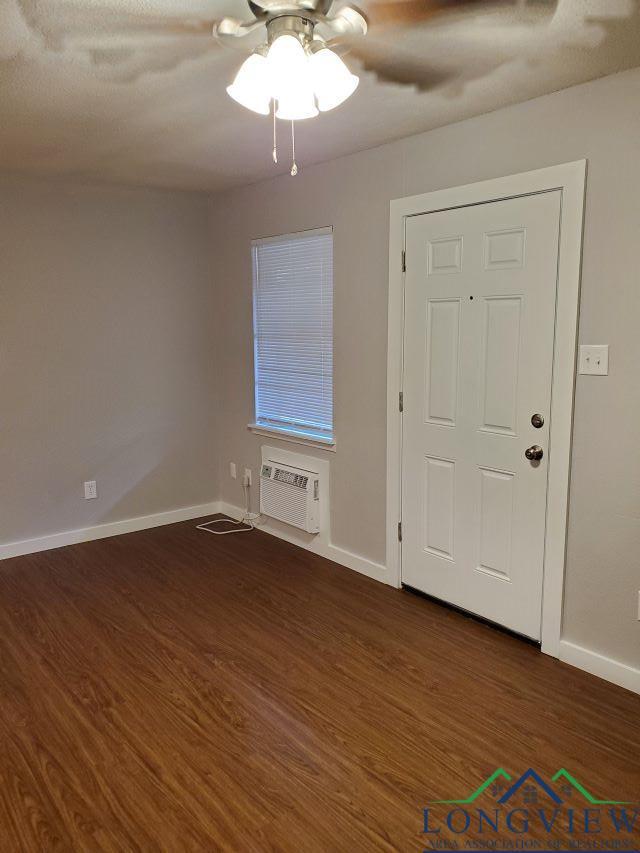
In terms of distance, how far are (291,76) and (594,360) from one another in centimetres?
155

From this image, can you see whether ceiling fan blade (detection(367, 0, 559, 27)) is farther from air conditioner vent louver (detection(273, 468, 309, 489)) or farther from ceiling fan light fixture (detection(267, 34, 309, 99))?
air conditioner vent louver (detection(273, 468, 309, 489))

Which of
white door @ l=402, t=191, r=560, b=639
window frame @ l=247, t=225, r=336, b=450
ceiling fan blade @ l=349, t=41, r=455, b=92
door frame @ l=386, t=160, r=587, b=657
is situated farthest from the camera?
window frame @ l=247, t=225, r=336, b=450

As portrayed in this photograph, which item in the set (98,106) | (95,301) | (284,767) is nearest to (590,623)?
(284,767)

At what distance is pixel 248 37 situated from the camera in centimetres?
194

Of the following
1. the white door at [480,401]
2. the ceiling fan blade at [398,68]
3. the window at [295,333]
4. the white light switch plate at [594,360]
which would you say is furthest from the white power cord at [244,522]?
the ceiling fan blade at [398,68]

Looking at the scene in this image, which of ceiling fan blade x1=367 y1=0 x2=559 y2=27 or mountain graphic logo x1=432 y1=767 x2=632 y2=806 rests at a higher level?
ceiling fan blade x1=367 y1=0 x2=559 y2=27

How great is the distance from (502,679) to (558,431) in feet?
3.48

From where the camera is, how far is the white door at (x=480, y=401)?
265cm

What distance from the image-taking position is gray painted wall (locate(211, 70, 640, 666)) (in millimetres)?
2348

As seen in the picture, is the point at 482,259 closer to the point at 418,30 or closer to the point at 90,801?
the point at 418,30

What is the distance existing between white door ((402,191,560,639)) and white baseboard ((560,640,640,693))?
0.16 meters

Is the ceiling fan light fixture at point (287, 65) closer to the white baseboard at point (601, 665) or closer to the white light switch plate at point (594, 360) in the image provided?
the white light switch plate at point (594, 360)

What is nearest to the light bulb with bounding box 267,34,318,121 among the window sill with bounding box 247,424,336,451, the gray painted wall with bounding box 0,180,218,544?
the window sill with bounding box 247,424,336,451

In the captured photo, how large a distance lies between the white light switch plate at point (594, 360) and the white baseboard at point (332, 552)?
1610 mm
